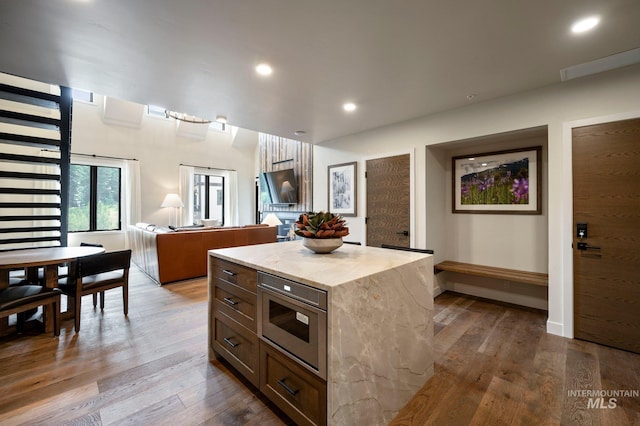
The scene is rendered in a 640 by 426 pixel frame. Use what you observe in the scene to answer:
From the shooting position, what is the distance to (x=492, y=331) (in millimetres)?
2752

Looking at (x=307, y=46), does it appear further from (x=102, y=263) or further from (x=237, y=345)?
(x=102, y=263)

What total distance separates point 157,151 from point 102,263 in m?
5.61

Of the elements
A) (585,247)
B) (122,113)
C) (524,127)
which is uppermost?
(122,113)

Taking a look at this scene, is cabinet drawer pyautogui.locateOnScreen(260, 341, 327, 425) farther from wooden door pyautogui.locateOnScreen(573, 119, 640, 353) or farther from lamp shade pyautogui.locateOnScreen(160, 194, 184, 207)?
lamp shade pyautogui.locateOnScreen(160, 194, 184, 207)

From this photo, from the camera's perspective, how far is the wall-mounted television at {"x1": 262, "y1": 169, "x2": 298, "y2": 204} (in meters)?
6.99

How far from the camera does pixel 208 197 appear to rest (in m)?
8.68

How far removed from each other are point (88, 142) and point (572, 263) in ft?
29.6

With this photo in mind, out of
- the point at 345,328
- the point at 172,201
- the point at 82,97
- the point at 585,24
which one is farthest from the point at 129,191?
the point at 585,24

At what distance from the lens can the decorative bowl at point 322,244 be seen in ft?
6.28

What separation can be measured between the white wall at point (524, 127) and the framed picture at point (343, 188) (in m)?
0.13

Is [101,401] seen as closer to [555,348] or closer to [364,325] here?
[364,325]

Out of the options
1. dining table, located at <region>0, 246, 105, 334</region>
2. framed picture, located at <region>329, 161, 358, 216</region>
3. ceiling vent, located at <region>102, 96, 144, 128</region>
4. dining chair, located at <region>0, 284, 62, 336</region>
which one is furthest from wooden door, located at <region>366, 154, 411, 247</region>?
ceiling vent, located at <region>102, 96, 144, 128</region>

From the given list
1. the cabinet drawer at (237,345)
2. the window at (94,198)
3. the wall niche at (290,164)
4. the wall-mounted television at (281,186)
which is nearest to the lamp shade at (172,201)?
the window at (94,198)

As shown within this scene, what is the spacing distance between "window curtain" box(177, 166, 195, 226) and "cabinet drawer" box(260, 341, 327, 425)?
278 inches
